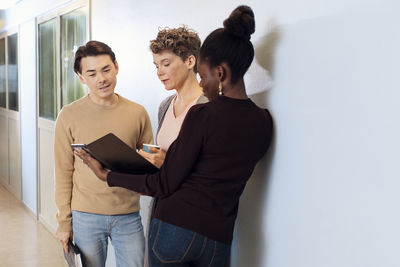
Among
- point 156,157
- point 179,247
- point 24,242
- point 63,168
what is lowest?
point 24,242

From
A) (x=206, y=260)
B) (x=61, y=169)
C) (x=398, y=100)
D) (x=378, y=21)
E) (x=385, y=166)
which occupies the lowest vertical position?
(x=206, y=260)

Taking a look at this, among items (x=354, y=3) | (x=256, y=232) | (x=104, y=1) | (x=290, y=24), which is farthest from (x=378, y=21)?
(x=104, y=1)

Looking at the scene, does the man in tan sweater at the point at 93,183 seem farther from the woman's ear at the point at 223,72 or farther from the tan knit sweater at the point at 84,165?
the woman's ear at the point at 223,72

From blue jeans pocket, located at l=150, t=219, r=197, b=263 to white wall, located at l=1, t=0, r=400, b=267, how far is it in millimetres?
328

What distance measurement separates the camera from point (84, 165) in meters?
1.99

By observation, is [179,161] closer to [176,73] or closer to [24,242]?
[176,73]

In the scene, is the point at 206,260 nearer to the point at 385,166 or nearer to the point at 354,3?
the point at 385,166

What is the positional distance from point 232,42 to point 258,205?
2.04 feet

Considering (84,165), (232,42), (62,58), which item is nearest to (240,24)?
(232,42)

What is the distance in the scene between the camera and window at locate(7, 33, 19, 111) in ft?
20.0

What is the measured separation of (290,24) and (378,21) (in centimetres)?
36

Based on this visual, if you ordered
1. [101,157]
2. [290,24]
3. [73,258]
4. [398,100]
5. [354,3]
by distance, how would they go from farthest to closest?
[73,258], [101,157], [290,24], [354,3], [398,100]

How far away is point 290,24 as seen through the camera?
1.43 m

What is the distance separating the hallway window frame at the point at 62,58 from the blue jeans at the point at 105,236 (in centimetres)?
197
